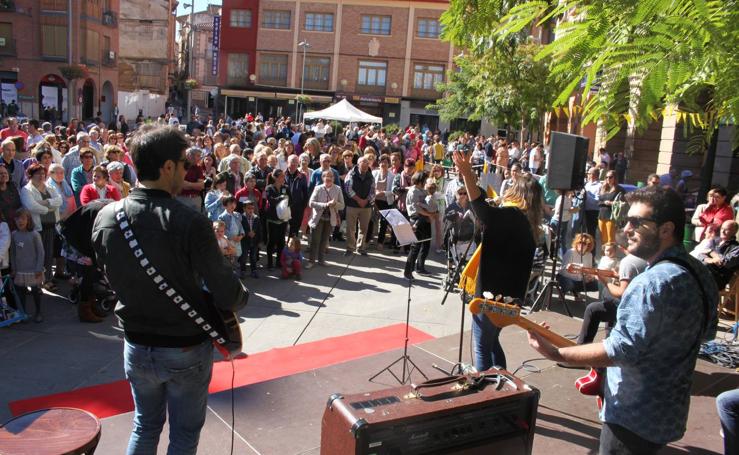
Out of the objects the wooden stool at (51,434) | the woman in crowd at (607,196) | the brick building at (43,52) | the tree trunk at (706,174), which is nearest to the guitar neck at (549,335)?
the wooden stool at (51,434)

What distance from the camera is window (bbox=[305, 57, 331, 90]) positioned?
4238cm

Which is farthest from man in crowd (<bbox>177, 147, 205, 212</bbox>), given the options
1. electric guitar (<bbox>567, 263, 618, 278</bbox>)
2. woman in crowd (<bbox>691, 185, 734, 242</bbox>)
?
woman in crowd (<bbox>691, 185, 734, 242</bbox>)

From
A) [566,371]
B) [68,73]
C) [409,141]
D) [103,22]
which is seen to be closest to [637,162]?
[409,141]

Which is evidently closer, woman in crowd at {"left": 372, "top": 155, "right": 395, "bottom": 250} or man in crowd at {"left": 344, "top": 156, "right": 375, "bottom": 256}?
man in crowd at {"left": 344, "top": 156, "right": 375, "bottom": 256}

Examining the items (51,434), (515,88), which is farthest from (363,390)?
(515,88)

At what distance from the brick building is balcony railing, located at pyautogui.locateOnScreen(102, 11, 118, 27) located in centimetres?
191

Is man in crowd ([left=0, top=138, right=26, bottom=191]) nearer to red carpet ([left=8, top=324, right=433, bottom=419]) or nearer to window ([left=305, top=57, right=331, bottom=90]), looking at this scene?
red carpet ([left=8, top=324, right=433, bottom=419])

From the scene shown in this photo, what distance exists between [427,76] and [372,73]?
3.98m

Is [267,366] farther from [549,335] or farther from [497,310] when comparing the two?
[549,335]

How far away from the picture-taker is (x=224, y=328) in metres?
2.70

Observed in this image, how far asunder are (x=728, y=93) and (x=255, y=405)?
360 centimetres

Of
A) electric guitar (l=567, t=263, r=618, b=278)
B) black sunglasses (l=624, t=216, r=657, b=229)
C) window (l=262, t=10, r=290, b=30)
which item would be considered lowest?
electric guitar (l=567, t=263, r=618, b=278)

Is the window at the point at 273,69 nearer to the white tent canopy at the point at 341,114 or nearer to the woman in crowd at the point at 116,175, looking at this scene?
the white tent canopy at the point at 341,114

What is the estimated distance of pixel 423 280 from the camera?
9.27 m
